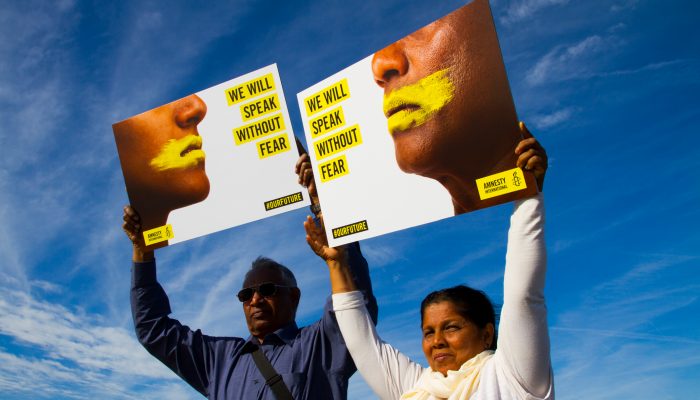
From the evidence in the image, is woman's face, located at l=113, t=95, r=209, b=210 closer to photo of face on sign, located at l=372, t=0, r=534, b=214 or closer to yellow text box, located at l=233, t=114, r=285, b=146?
yellow text box, located at l=233, t=114, r=285, b=146

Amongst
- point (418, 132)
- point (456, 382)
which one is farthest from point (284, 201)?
point (456, 382)

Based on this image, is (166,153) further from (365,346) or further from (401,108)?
(365,346)

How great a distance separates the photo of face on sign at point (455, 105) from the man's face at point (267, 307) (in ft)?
6.45

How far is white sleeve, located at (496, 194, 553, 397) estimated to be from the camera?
385 centimetres

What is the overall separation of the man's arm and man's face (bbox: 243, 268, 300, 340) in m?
0.58

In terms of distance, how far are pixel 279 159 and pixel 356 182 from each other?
1.04 meters

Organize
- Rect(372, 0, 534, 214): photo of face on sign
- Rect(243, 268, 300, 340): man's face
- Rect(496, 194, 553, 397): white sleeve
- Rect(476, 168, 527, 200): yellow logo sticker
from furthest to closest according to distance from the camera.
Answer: Rect(243, 268, 300, 340): man's face, Rect(372, 0, 534, 214): photo of face on sign, Rect(476, 168, 527, 200): yellow logo sticker, Rect(496, 194, 553, 397): white sleeve

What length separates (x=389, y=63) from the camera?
5.33 metres

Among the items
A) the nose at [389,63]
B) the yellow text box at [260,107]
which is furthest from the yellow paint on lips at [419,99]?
the yellow text box at [260,107]

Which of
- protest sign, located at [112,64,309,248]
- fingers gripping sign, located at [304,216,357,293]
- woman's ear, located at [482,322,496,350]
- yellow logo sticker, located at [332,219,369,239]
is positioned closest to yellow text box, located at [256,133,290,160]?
protest sign, located at [112,64,309,248]

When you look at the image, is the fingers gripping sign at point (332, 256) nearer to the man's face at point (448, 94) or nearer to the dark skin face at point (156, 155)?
the man's face at point (448, 94)

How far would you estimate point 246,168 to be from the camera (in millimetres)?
6449

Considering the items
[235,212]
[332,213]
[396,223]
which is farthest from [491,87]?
[235,212]

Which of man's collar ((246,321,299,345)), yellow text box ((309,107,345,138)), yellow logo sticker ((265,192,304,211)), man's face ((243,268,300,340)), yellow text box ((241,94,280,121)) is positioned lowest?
man's collar ((246,321,299,345))
